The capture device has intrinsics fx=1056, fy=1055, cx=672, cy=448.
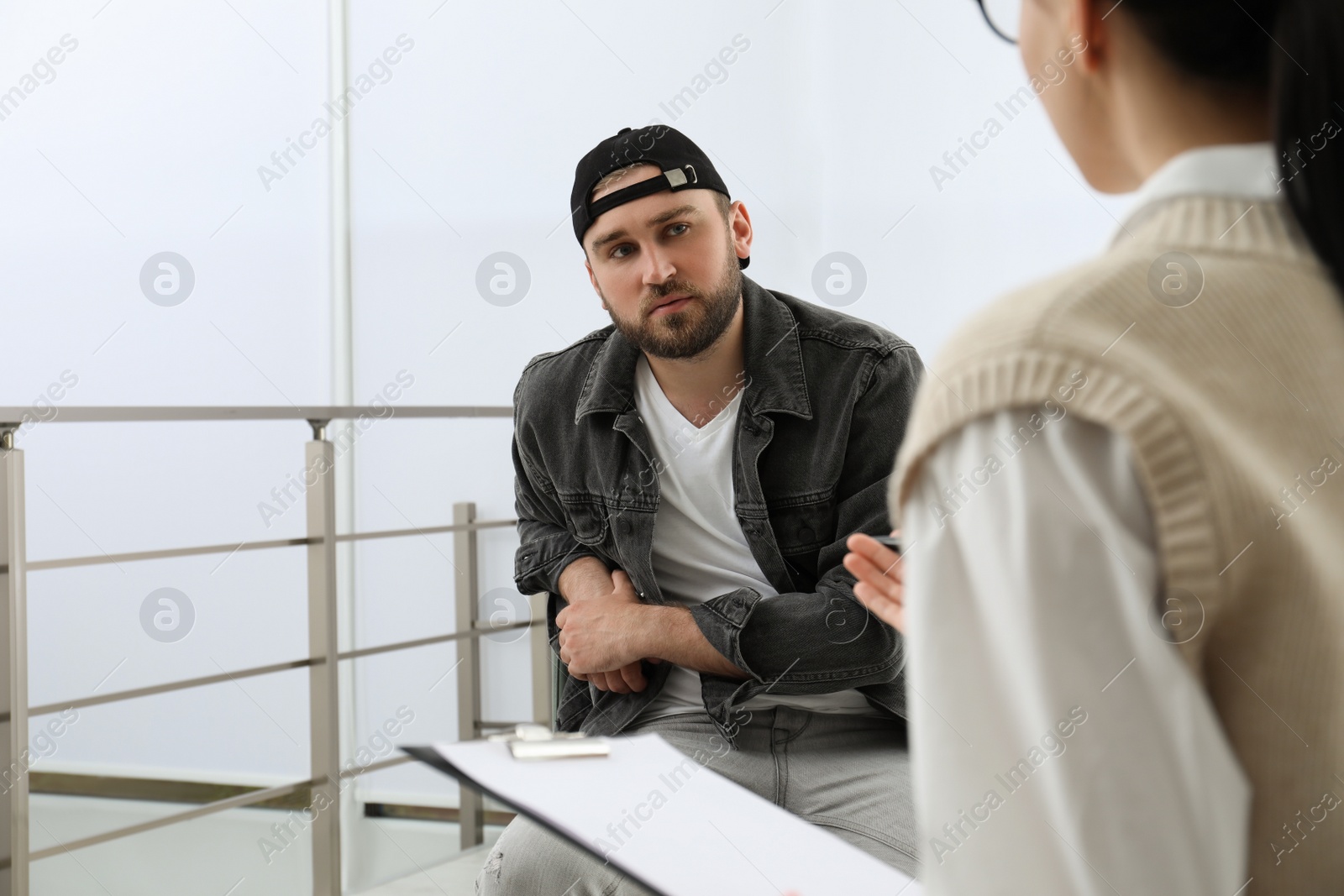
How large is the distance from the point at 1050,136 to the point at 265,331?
211 centimetres

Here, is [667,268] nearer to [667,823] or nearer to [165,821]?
[667,823]

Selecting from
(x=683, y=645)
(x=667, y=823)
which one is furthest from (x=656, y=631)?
(x=667, y=823)

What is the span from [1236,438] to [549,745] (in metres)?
0.58

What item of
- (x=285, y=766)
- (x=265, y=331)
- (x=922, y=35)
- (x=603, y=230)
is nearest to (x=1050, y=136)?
(x=922, y=35)

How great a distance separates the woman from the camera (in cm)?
31

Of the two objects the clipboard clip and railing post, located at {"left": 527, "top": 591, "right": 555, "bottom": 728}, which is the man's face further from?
railing post, located at {"left": 527, "top": 591, "right": 555, "bottom": 728}

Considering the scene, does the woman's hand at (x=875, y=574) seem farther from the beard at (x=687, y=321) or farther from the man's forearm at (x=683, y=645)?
the beard at (x=687, y=321)

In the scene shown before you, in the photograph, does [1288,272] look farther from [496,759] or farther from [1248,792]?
[496,759]

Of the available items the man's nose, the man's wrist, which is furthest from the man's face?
the man's wrist

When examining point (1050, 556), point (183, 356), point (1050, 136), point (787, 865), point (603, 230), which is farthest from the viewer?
point (183, 356)

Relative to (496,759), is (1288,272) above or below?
above

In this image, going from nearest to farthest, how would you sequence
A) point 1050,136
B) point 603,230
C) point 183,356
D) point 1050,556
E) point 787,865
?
point 1050,556
point 787,865
point 603,230
point 1050,136
point 183,356

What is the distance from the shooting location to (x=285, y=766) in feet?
9.59

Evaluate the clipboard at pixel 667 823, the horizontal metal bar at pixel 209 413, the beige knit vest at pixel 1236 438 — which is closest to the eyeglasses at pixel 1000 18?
the beige knit vest at pixel 1236 438
